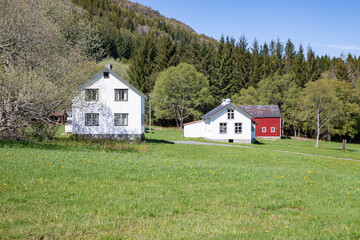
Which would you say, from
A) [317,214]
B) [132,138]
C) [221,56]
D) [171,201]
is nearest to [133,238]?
[171,201]

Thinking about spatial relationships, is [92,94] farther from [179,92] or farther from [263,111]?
[263,111]

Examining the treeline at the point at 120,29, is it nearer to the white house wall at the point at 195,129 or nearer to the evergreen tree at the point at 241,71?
the evergreen tree at the point at 241,71

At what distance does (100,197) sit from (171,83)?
188 feet

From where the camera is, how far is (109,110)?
34594 millimetres

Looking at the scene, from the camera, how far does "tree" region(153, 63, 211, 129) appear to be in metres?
63.7

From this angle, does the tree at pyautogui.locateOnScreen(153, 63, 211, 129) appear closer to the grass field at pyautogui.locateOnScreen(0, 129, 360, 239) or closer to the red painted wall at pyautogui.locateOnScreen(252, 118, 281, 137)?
the red painted wall at pyautogui.locateOnScreen(252, 118, 281, 137)

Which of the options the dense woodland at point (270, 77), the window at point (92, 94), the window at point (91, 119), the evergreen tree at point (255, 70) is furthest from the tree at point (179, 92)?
the window at point (91, 119)

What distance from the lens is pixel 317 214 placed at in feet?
23.5

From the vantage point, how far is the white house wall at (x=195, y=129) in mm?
49406

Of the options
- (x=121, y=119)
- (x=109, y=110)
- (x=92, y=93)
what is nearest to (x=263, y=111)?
(x=121, y=119)

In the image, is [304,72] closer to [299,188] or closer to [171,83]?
[171,83]

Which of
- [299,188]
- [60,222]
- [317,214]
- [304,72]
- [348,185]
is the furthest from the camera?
[304,72]

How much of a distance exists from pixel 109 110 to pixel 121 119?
179 cm

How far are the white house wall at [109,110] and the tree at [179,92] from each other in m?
28.1
